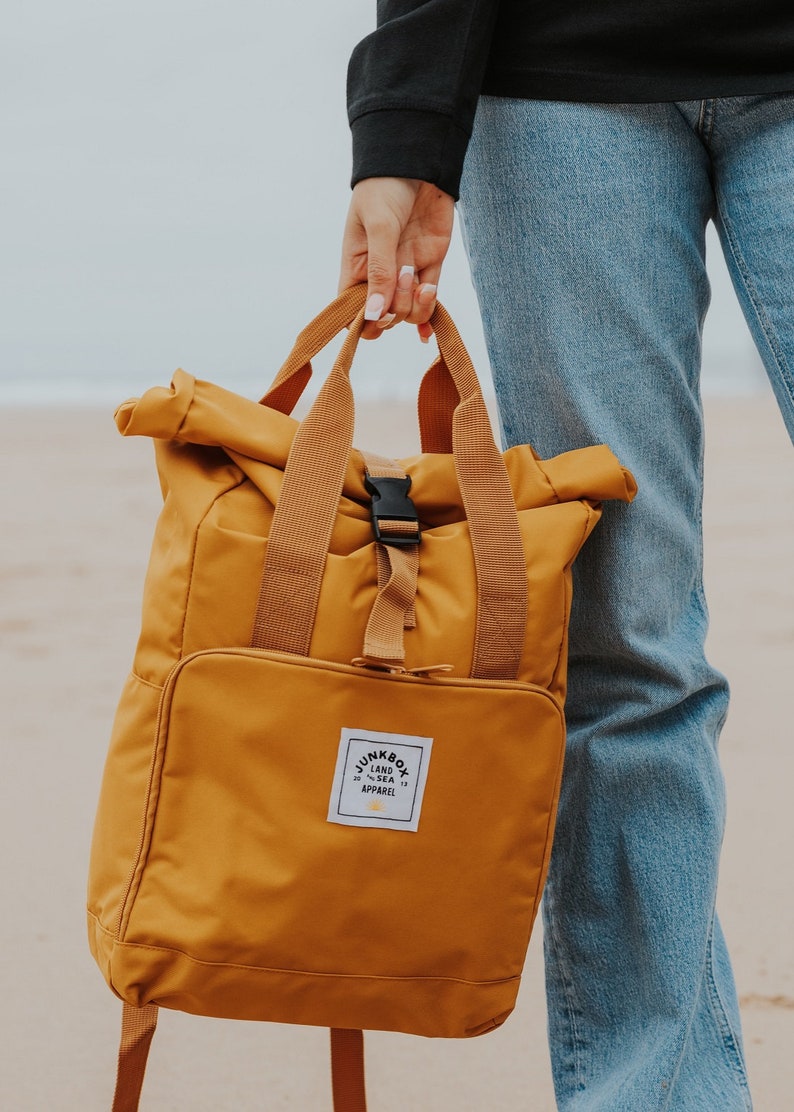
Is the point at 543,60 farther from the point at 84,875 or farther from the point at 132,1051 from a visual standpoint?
the point at 84,875

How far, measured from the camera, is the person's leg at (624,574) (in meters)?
0.91

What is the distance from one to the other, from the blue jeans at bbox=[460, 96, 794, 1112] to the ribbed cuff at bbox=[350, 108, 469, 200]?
0.08 meters

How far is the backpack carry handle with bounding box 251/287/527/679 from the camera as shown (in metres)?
0.84

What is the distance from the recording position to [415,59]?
2.84 feet

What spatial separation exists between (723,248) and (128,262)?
16.6 metres

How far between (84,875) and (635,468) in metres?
1.11

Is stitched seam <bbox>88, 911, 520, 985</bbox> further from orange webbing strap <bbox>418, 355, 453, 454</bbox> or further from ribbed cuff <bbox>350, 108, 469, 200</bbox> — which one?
ribbed cuff <bbox>350, 108, 469, 200</bbox>

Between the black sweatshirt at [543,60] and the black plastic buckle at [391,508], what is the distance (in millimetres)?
246

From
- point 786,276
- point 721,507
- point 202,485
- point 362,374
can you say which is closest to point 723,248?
point 786,276

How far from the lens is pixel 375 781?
84 centimetres

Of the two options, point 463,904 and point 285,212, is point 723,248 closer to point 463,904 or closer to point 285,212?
point 463,904

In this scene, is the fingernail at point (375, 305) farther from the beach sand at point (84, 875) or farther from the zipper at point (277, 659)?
the beach sand at point (84, 875)

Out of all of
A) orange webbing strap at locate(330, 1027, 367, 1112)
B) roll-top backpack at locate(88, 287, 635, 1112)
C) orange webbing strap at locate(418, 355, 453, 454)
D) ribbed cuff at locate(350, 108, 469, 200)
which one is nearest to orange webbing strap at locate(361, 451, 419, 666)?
roll-top backpack at locate(88, 287, 635, 1112)

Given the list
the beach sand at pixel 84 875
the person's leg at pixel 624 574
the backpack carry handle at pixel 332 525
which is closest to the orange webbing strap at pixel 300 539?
the backpack carry handle at pixel 332 525
